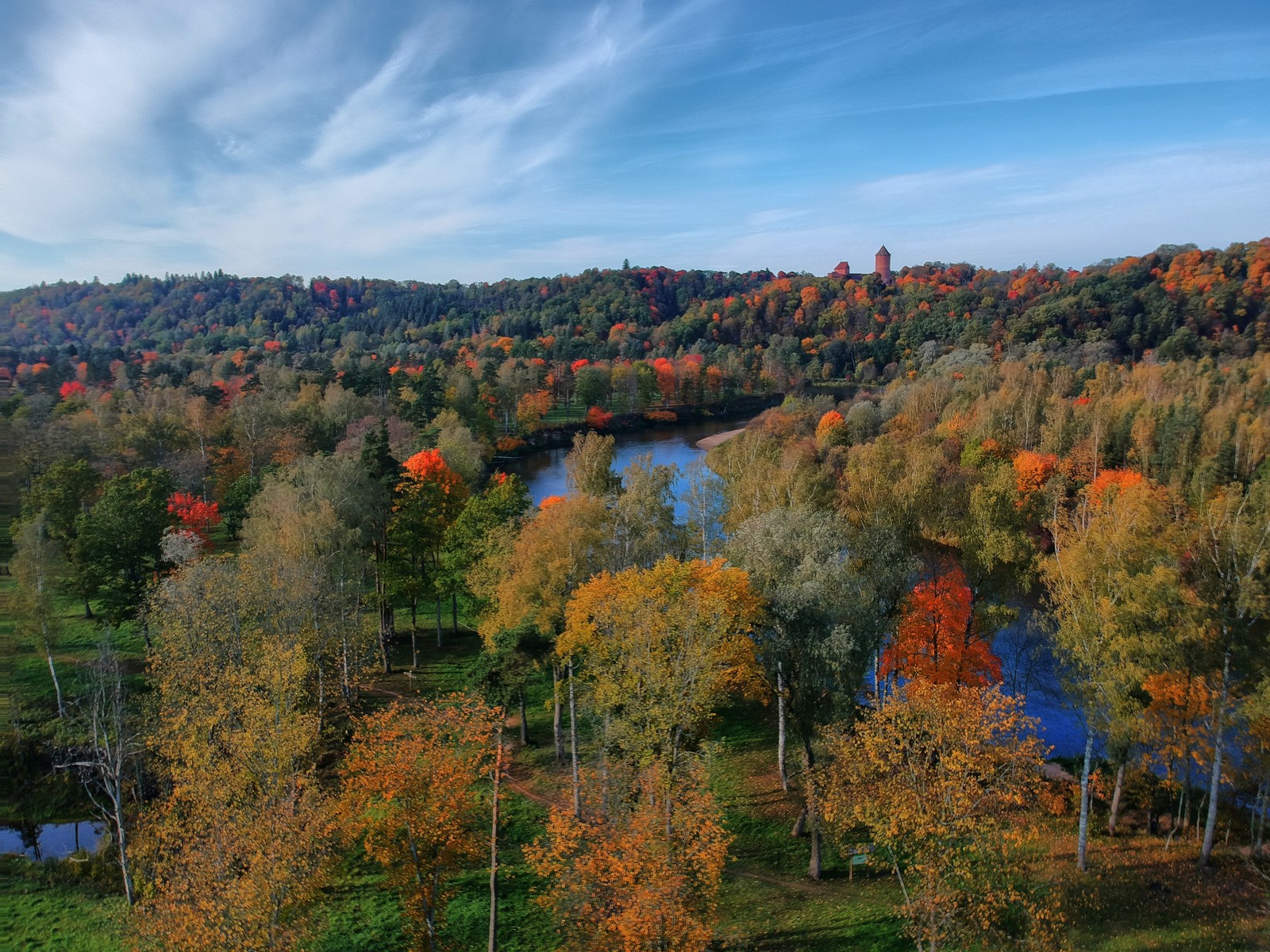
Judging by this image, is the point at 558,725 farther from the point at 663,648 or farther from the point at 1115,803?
the point at 1115,803

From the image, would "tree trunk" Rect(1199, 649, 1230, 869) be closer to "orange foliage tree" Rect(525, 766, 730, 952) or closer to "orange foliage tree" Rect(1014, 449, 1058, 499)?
"orange foliage tree" Rect(525, 766, 730, 952)

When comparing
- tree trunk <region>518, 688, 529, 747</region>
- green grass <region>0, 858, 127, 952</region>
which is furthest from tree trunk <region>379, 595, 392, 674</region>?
green grass <region>0, 858, 127, 952</region>

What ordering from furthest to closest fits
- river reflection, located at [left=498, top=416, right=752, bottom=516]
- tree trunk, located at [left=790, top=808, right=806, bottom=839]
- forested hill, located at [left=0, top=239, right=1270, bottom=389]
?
forested hill, located at [left=0, top=239, right=1270, bottom=389]
river reflection, located at [left=498, top=416, right=752, bottom=516]
tree trunk, located at [left=790, top=808, right=806, bottom=839]

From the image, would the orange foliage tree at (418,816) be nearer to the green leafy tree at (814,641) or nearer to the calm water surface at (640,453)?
the green leafy tree at (814,641)

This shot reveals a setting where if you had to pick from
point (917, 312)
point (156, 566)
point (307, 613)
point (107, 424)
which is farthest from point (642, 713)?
point (917, 312)

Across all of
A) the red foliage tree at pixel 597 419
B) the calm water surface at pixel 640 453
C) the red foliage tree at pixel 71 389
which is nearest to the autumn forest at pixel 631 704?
the red foliage tree at pixel 71 389

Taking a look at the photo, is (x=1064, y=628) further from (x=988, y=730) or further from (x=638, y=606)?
(x=638, y=606)

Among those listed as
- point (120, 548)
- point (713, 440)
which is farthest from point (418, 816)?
point (713, 440)

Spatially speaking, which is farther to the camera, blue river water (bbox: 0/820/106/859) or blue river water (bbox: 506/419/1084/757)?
blue river water (bbox: 506/419/1084/757)
